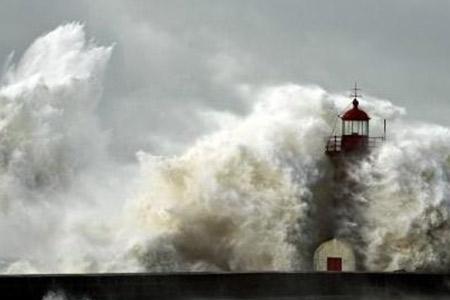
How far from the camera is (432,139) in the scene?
66.6 feet

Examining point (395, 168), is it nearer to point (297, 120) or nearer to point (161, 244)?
point (297, 120)

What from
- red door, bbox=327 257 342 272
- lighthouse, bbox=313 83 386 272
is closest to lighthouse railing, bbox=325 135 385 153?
lighthouse, bbox=313 83 386 272

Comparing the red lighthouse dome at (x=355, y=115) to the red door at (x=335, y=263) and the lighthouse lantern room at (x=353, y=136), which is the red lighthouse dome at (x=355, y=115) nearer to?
the lighthouse lantern room at (x=353, y=136)

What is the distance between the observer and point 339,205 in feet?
62.5

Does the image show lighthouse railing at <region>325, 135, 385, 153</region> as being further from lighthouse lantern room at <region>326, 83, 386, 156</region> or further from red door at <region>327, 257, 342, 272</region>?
red door at <region>327, 257, 342, 272</region>

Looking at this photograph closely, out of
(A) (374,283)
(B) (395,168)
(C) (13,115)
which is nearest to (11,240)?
(C) (13,115)

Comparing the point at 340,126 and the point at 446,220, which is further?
the point at 340,126

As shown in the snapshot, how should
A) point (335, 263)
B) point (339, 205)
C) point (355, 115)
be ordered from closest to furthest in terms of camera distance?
point (335, 263) → point (339, 205) → point (355, 115)

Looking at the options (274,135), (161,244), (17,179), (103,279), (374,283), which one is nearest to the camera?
(103,279)

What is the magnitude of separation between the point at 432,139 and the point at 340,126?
5.97ft

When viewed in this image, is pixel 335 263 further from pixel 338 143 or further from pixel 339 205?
pixel 338 143

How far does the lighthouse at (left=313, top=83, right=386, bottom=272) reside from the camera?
18688 millimetres

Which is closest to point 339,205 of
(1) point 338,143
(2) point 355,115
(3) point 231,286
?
(1) point 338,143

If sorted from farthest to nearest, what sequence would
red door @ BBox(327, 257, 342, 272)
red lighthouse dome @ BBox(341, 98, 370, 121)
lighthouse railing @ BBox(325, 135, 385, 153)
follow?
red lighthouse dome @ BBox(341, 98, 370, 121), lighthouse railing @ BBox(325, 135, 385, 153), red door @ BBox(327, 257, 342, 272)
